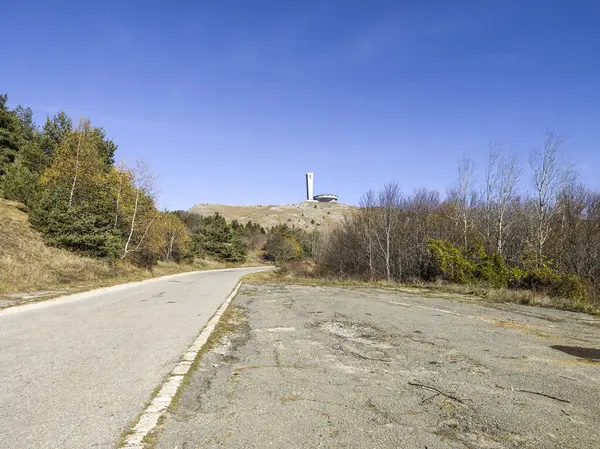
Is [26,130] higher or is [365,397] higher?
[26,130]

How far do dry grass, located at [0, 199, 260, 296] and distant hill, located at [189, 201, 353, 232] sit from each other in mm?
104671

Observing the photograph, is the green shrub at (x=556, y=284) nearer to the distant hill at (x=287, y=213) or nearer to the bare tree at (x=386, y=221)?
the bare tree at (x=386, y=221)

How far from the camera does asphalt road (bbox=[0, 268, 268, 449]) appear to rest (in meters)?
3.28

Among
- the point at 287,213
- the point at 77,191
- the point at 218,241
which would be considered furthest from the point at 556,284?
the point at 287,213

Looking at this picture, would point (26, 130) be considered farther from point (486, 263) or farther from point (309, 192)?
point (309, 192)

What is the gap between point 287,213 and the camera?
15525 centimetres

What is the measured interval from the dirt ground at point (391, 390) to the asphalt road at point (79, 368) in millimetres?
586

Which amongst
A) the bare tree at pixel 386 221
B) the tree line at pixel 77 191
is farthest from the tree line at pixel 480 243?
the tree line at pixel 77 191

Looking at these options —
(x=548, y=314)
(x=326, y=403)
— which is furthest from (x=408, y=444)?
(x=548, y=314)

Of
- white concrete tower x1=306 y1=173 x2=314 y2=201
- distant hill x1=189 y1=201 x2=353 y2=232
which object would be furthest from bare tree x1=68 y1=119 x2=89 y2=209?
white concrete tower x1=306 y1=173 x2=314 y2=201

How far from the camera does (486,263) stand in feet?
73.1

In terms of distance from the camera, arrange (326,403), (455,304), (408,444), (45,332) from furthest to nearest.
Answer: (455,304), (45,332), (326,403), (408,444)

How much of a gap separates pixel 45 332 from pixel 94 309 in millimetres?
3340

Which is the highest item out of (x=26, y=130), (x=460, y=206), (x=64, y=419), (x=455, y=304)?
(x=26, y=130)
